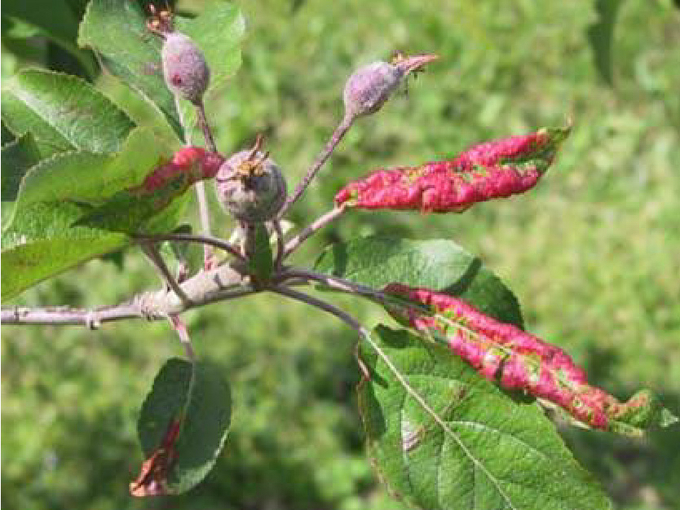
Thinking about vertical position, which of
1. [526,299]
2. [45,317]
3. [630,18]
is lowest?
[526,299]

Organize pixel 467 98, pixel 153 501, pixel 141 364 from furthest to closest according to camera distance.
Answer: pixel 467 98, pixel 141 364, pixel 153 501

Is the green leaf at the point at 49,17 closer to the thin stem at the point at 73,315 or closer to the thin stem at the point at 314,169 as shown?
the thin stem at the point at 73,315

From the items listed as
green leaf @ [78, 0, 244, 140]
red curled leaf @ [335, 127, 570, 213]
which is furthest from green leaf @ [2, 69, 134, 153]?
red curled leaf @ [335, 127, 570, 213]

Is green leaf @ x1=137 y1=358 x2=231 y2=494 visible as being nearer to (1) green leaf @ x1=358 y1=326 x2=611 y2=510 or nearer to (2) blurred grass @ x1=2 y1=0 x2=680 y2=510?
(1) green leaf @ x1=358 y1=326 x2=611 y2=510

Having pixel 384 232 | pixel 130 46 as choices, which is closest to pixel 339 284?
pixel 130 46

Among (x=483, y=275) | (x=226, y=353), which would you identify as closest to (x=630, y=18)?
(x=226, y=353)

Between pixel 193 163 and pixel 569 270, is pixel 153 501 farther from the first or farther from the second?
pixel 193 163

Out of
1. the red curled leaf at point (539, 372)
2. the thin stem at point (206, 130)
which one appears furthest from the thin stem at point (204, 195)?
the red curled leaf at point (539, 372)
